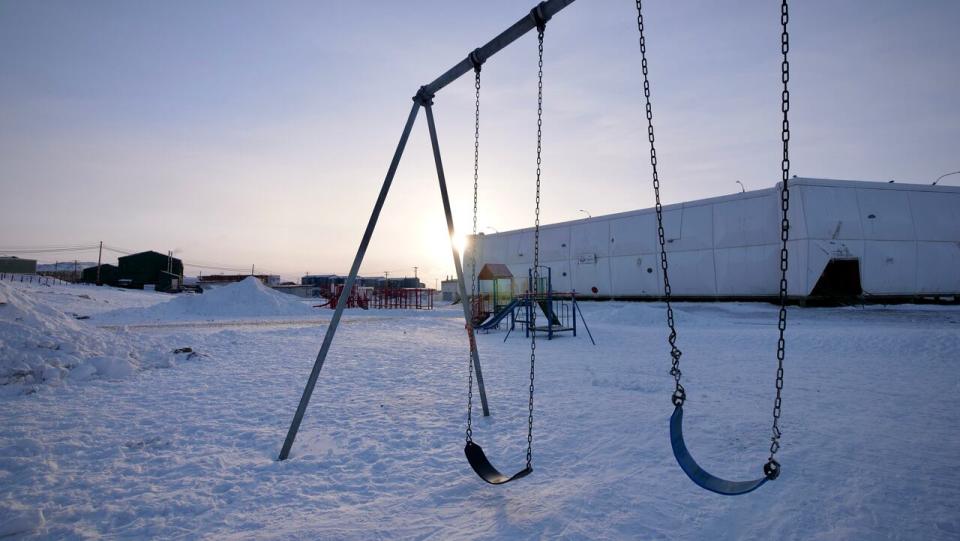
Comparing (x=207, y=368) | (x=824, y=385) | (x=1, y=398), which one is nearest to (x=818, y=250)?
(x=824, y=385)

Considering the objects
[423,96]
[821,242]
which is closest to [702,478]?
[423,96]

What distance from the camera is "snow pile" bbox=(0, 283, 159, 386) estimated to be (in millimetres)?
7258

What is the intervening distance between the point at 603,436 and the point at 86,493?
4.75 metres

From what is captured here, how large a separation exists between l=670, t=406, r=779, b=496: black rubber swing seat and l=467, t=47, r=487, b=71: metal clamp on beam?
4.12 meters

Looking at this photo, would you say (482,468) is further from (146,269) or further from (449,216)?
(146,269)

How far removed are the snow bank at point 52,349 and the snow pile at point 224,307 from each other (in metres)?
12.4

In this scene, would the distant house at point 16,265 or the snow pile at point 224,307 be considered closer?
the snow pile at point 224,307

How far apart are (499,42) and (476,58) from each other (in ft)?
1.08

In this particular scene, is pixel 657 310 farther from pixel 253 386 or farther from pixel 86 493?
pixel 86 493

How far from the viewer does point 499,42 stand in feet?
15.9

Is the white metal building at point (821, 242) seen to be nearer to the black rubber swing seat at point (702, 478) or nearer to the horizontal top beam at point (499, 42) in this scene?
the horizontal top beam at point (499, 42)

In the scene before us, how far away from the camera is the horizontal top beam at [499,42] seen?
4261 mm

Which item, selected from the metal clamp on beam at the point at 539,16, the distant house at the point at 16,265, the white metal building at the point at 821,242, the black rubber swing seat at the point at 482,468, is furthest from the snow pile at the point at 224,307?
the distant house at the point at 16,265

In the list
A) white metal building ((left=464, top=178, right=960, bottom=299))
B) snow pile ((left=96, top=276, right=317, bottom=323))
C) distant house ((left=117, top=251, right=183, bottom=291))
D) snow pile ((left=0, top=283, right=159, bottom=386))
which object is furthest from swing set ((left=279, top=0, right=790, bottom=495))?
distant house ((left=117, top=251, right=183, bottom=291))
